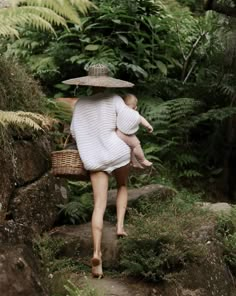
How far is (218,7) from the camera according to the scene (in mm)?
7824

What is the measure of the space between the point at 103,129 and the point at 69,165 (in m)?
0.48

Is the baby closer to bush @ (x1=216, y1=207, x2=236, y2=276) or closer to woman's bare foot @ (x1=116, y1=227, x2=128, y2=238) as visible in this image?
woman's bare foot @ (x1=116, y1=227, x2=128, y2=238)

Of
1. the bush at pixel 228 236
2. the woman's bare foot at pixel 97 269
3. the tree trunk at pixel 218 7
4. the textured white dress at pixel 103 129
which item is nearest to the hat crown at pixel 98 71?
the textured white dress at pixel 103 129

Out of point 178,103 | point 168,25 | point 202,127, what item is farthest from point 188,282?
point 168,25

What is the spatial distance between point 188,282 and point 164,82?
4.80 m

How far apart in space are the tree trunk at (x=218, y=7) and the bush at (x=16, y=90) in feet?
9.16

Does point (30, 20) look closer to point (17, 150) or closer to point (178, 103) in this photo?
point (17, 150)

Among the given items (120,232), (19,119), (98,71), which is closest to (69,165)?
(19,119)

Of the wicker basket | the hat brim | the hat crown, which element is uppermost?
the hat crown

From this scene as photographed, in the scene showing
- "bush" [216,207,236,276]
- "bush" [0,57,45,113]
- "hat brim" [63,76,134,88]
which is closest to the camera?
"hat brim" [63,76,134,88]

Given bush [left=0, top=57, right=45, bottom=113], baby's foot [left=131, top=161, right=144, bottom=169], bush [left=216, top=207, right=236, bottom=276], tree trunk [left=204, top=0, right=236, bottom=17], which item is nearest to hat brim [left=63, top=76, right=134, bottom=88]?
baby's foot [left=131, top=161, right=144, bottom=169]

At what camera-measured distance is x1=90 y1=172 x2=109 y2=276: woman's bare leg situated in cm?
502

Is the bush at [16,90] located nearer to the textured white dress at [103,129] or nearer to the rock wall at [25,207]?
the rock wall at [25,207]

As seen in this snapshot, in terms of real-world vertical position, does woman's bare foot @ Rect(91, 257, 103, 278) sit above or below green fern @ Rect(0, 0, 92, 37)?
below
